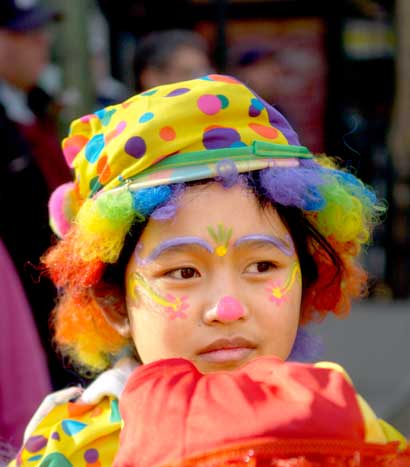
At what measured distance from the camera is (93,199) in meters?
2.49

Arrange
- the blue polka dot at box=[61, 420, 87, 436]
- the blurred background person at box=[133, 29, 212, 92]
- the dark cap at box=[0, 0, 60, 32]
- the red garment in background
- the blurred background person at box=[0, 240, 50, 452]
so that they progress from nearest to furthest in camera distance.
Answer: the red garment in background < the blue polka dot at box=[61, 420, 87, 436] < the blurred background person at box=[0, 240, 50, 452] < the dark cap at box=[0, 0, 60, 32] < the blurred background person at box=[133, 29, 212, 92]

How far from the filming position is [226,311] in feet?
A: 7.28

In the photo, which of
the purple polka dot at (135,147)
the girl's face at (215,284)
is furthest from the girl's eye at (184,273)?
the purple polka dot at (135,147)

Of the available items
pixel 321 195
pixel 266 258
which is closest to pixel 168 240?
pixel 266 258

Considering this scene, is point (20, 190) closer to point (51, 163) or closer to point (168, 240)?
point (51, 163)

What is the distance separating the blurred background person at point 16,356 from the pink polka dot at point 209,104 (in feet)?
4.38

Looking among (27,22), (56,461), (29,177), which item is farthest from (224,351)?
(27,22)

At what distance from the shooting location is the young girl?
229 cm

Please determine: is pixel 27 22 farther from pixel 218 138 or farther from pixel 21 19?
pixel 218 138

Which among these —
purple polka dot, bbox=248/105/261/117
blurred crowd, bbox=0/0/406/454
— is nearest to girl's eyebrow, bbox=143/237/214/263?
purple polka dot, bbox=248/105/261/117

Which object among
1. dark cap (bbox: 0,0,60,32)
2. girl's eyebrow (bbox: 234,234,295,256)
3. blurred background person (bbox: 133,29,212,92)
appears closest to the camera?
girl's eyebrow (bbox: 234,234,295,256)

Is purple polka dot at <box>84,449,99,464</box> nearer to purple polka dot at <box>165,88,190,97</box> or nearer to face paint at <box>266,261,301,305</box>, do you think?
face paint at <box>266,261,301,305</box>

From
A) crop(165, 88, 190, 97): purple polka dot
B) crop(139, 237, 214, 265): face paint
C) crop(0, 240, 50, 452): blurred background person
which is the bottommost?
crop(0, 240, 50, 452): blurred background person

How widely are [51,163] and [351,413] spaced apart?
9.56 feet
